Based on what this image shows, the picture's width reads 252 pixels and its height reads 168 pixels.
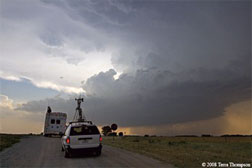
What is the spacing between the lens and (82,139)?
48.1ft

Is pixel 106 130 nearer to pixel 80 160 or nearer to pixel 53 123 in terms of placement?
pixel 53 123

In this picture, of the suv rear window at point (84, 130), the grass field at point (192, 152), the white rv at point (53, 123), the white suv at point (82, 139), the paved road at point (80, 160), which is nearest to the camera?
the paved road at point (80, 160)

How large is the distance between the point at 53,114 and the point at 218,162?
32071 millimetres

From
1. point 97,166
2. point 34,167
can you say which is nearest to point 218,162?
point 97,166

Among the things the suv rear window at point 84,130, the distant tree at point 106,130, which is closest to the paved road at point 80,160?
the suv rear window at point 84,130

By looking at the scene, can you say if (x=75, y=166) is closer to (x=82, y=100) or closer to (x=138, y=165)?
(x=138, y=165)

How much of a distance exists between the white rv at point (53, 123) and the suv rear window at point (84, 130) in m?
26.8

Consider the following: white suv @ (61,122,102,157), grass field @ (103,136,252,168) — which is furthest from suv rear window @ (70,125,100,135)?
grass field @ (103,136,252,168)

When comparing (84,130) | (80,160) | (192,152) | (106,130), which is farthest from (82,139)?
(106,130)

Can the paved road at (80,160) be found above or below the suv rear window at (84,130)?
below

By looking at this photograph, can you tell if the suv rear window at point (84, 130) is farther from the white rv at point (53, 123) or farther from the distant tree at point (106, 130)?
the distant tree at point (106, 130)

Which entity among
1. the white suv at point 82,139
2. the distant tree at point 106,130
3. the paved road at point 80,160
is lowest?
the distant tree at point 106,130

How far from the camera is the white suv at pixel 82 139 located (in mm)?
14484

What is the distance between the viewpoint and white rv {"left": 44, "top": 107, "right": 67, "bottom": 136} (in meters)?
40.3
